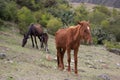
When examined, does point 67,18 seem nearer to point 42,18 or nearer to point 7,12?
point 42,18

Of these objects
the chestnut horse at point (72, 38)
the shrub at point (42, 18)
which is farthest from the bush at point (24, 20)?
the chestnut horse at point (72, 38)

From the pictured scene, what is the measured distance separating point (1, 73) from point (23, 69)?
147 cm

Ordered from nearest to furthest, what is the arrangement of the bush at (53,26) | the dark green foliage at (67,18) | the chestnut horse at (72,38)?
the chestnut horse at (72,38) < the bush at (53,26) < the dark green foliage at (67,18)

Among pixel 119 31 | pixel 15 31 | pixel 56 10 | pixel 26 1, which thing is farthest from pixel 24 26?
pixel 119 31

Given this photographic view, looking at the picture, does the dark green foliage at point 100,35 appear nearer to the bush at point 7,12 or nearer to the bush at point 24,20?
the bush at point 24,20

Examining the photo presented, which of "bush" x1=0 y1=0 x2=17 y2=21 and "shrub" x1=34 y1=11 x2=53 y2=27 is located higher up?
"bush" x1=0 y1=0 x2=17 y2=21

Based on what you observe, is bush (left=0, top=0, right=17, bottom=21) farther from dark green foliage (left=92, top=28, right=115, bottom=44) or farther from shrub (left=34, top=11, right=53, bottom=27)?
dark green foliage (left=92, top=28, right=115, bottom=44)

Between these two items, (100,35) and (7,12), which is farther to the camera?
(100,35)

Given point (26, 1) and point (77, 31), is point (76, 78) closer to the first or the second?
point (77, 31)

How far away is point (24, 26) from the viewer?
1302 inches

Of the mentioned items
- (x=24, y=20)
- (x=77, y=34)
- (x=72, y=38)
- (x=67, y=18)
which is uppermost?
(x=77, y=34)

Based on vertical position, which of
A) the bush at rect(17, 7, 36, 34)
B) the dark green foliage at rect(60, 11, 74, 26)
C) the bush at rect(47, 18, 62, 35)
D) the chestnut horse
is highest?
the chestnut horse

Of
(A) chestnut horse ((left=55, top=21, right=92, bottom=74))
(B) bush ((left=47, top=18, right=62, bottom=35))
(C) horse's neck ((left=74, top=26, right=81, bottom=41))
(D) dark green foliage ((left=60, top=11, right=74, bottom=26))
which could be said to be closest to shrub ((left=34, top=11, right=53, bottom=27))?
(B) bush ((left=47, top=18, right=62, bottom=35))

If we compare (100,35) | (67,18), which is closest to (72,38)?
(100,35)
